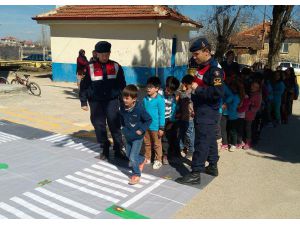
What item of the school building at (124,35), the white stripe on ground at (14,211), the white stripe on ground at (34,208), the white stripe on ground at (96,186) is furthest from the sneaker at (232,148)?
the school building at (124,35)

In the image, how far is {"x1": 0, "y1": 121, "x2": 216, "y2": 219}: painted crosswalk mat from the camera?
3.67 metres

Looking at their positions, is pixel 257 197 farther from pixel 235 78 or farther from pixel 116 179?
pixel 235 78

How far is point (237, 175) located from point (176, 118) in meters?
1.27

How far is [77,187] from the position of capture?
4.27m

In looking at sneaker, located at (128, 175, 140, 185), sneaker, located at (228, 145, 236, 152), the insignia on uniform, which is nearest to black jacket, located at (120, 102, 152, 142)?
sneaker, located at (128, 175, 140, 185)

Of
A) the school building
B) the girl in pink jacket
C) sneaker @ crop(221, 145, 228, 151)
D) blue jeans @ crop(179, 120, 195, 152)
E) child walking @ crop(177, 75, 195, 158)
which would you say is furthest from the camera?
the school building

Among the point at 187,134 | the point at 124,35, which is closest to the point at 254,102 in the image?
the point at 187,134

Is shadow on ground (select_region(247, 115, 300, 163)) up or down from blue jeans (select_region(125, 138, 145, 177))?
down

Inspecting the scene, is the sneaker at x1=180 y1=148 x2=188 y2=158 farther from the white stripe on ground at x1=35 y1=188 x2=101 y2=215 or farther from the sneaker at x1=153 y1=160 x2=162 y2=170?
the white stripe on ground at x1=35 y1=188 x2=101 y2=215

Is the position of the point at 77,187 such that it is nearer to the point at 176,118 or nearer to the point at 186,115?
the point at 176,118

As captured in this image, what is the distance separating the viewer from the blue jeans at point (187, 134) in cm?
536

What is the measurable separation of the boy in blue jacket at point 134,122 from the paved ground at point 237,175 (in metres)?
0.48

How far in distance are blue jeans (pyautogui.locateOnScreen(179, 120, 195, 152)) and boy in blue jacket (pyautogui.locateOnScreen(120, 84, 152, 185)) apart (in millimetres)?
1131

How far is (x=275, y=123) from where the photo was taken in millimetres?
8414
